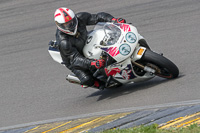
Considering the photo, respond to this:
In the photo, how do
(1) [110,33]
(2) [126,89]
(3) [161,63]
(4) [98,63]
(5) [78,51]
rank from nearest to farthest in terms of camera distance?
1. (3) [161,63]
2. (4) [98,63]
3. (1) [110,33]
4. (5) [78,51]
5. (2) [126,89]

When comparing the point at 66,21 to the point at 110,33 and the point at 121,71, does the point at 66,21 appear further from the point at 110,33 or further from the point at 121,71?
the point at 121,71

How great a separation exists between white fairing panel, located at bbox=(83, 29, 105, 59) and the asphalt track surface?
84cm

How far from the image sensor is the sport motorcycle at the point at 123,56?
6.91m

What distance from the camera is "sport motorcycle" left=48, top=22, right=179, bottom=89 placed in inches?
272

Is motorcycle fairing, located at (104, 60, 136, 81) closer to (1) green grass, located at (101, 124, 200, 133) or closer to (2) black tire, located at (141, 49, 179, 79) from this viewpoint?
(2) black tire, located at (141, 49, 179, 79)

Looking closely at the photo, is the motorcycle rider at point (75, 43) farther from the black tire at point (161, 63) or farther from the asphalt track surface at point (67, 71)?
the black tire at point (161, 63)

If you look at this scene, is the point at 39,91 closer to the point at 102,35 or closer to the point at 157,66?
the point at 102,35

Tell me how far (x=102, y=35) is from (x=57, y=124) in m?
1.66

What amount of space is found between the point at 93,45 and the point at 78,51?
0.96 feet

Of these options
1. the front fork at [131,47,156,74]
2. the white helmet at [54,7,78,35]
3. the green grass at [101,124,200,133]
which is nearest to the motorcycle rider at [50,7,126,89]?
the white helmet at [54,7,78,35]

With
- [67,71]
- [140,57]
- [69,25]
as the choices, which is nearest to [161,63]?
[140,57]

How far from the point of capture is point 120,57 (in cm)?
694

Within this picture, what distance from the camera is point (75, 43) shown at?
727 centimetres

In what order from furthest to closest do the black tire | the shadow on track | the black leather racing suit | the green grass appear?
the shadow on track
the black leather racing suit
the black tire
the green grass
